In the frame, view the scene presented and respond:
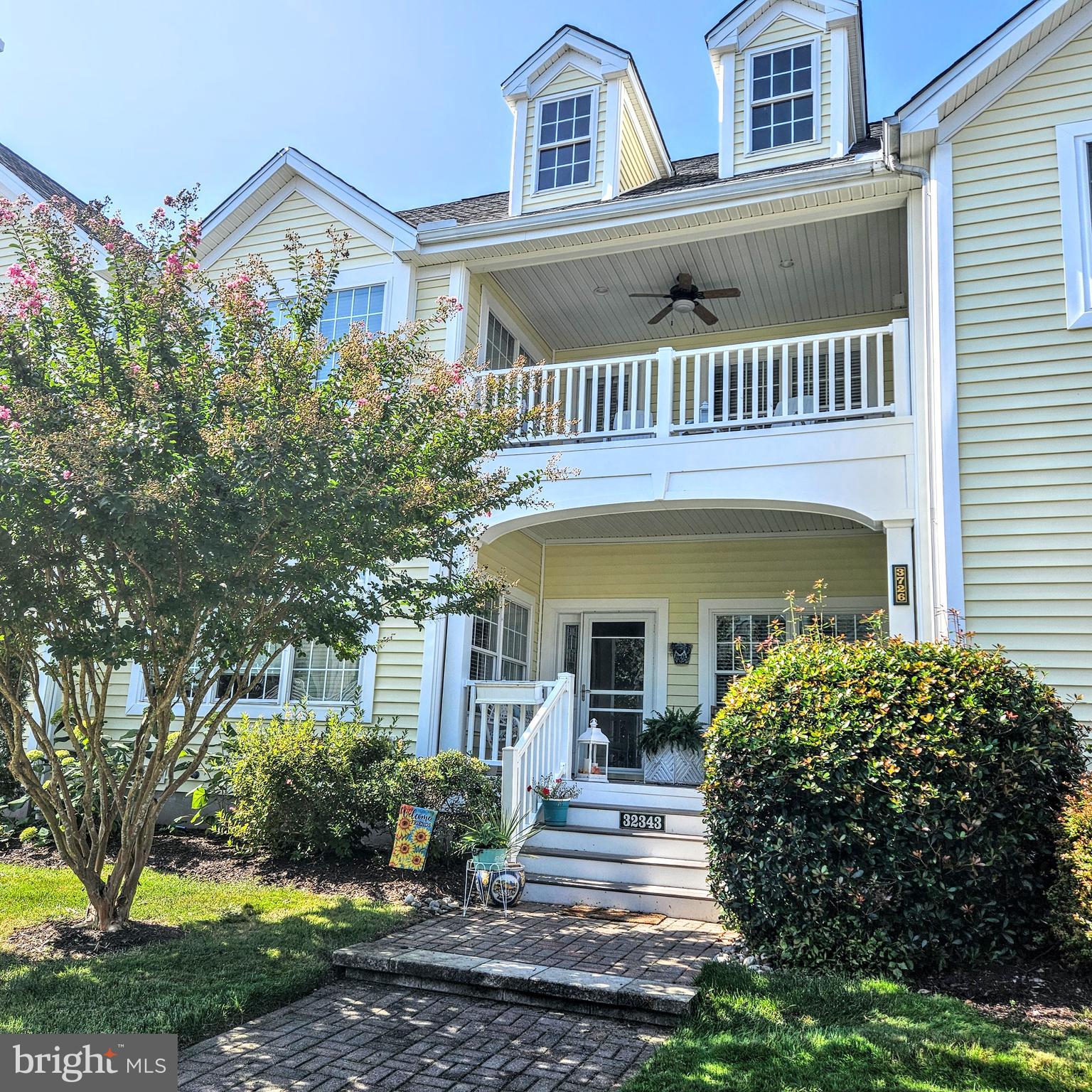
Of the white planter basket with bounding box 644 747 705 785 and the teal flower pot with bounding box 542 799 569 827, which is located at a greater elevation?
the white planter basket with bounding box 644 747 705 785

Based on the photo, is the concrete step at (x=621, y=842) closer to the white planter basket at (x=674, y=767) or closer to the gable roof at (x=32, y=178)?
the white planter basket at (x=674, y=767)

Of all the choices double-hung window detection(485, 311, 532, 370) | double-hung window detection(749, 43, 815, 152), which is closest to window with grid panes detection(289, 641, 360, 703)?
double-hung window detection(485, 311, 532, 370)

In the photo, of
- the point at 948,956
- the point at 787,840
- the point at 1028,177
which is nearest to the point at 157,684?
the point at 787,840

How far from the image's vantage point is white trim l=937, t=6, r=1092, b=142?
7938 millimetres

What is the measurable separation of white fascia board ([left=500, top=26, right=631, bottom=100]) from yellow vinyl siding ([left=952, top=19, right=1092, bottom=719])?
15.1ft

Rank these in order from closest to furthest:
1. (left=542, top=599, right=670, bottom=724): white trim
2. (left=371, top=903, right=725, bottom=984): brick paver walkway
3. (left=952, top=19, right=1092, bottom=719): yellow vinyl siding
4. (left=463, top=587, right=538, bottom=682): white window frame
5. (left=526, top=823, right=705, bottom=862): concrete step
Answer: (left=371, top=903, right=725, bottom=984): brick paver walkway < (left=952, top=19, right=1092, bottom=719): yellow vinyl siding < (left=526, top=823, right=705, bottom=862): concrete step < (left=463, top=587, right=538, bottom=682): white window frame < (left=542, top=599, right=670, bottom=724): white trim

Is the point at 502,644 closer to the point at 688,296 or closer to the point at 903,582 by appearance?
the point at 688,296

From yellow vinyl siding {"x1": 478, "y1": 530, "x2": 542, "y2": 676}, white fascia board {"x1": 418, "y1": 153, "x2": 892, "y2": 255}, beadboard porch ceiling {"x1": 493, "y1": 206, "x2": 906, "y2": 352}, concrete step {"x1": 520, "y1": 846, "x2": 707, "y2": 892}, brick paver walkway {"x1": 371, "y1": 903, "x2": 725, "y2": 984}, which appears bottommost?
brick paver walkway {"x1": 371, "y1": 903, "x2": 725, "y2": 984}


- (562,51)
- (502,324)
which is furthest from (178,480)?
(562,51)

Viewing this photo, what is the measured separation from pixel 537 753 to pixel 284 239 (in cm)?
729

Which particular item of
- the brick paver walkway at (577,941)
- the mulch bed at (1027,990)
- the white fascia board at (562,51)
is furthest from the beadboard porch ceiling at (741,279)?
the mulch bed at (1027,990)

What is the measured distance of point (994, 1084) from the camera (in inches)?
139

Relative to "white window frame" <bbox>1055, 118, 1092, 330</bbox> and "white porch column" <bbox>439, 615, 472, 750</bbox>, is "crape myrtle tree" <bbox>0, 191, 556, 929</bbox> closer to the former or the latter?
"white porch column" <bbox>439, 615, 472, 750</bbox>

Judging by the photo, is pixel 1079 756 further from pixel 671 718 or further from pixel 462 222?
pixel 462 222
